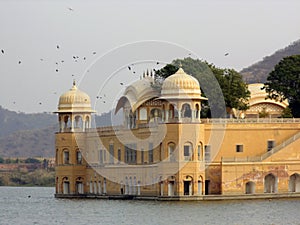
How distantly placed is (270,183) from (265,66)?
3760 inches

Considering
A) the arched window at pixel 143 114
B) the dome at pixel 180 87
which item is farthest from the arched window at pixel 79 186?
the dome at pixel 180 87

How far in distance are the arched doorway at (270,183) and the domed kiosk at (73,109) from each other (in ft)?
40.8

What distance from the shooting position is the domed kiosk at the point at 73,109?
6725 centimetres

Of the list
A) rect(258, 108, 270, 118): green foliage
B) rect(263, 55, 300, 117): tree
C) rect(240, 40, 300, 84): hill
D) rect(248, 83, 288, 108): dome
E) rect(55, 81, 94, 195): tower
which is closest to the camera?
rect(263, 55, 300, 117): tree

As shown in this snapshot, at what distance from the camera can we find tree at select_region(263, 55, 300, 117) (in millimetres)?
67125

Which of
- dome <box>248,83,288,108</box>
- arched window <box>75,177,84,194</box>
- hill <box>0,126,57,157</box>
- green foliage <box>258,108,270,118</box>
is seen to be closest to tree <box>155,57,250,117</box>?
green foliage <box>258,108,270,118</box>

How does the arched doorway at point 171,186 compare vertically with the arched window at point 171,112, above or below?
below

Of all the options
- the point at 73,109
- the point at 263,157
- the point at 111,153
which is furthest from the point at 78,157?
the point at 263,157

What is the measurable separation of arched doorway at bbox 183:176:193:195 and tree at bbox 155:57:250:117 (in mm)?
7971

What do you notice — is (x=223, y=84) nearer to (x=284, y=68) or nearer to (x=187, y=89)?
(x=284, y=68)

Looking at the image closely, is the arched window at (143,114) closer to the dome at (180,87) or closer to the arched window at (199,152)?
the dome at (180,87)

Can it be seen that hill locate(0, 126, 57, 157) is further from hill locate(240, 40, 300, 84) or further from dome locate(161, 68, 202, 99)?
dome locate(161, 68, 202, 99)

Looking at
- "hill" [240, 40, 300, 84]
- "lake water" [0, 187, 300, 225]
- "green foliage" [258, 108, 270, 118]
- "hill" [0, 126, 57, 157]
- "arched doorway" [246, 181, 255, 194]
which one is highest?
"hill" [240, 40, 300, 84]

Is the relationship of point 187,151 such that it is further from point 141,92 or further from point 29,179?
point 29,179
